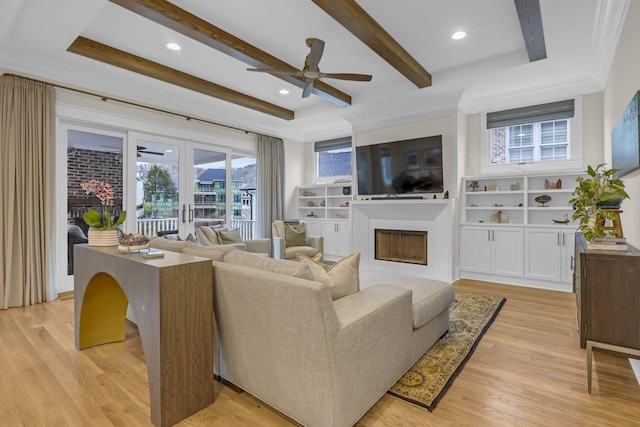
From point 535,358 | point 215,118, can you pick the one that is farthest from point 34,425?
point 215,118

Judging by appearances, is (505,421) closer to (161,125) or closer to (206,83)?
(206,83)

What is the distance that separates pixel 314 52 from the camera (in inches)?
125

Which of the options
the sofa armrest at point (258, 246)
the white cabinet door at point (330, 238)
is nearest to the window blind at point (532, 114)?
the white cabinet door at point (330, 238)

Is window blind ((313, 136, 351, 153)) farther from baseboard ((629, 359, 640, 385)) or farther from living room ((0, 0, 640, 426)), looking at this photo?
baseboard ((629, 359, 640, 385))

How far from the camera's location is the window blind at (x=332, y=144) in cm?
684

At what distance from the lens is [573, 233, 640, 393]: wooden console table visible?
74.2 inches

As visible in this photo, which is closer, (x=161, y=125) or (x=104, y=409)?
(x=104, y=409)

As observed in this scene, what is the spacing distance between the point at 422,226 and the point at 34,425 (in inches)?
191

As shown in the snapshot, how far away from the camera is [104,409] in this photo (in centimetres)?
187

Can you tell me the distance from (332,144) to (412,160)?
2297mm

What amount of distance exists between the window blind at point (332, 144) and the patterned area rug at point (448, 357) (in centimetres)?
408

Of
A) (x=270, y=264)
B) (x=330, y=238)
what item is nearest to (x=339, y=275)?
(x=270, y=264)

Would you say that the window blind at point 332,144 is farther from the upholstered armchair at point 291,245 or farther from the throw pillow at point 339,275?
the throw pillow at point 339,275

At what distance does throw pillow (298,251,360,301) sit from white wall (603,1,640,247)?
82.2 inches
